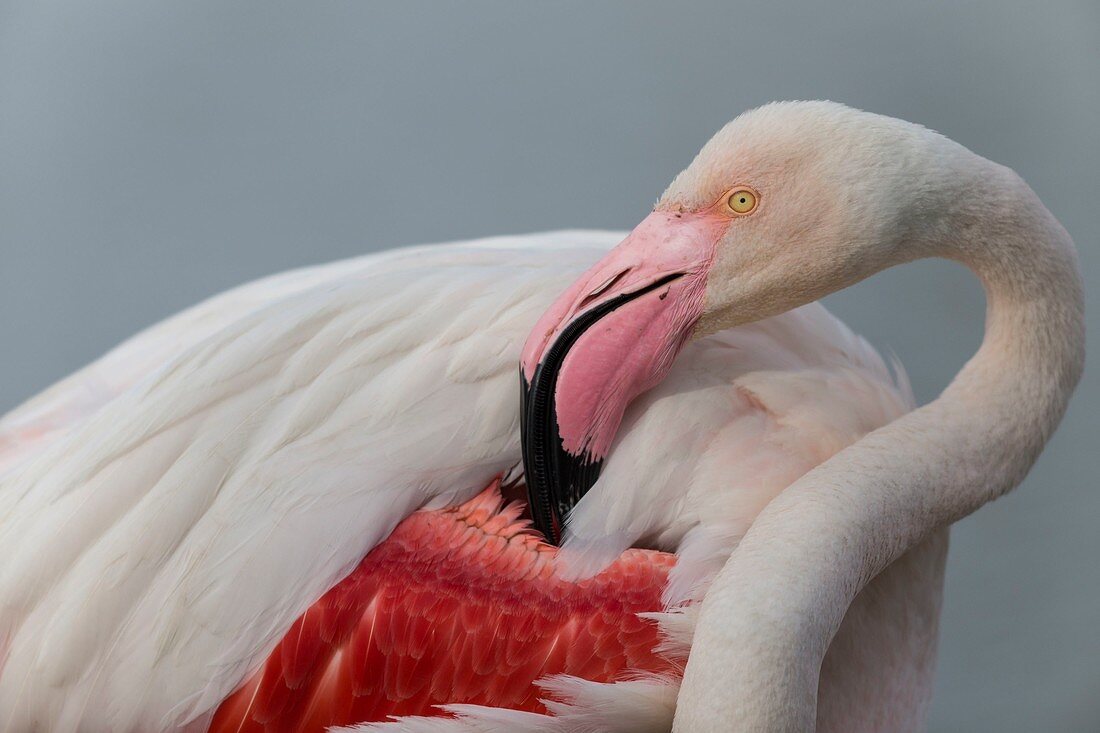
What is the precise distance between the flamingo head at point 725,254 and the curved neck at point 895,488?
105 millimetres

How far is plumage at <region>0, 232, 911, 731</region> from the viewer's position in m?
1.13

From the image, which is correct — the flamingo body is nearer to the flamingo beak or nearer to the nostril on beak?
the flamingo beak

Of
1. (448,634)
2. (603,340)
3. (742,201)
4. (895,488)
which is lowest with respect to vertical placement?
(448,634)

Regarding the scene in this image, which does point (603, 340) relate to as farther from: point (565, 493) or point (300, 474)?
point (300, 474)

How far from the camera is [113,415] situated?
126 centimetres

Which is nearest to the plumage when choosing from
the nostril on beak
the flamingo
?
the flamingo

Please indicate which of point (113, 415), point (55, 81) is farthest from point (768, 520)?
point (55, 81)

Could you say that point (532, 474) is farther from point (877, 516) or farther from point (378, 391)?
point (877, 516)

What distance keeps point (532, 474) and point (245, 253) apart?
1.79 m

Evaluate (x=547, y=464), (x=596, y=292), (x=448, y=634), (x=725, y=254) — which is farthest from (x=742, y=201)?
(x=448, y=634)

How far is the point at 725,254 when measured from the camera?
1133 millimetres

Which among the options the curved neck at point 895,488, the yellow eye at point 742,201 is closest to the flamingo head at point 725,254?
the yellow eye at point 742,201

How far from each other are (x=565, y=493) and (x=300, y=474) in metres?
0.27

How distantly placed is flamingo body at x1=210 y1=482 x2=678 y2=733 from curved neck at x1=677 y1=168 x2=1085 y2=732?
9 cm
